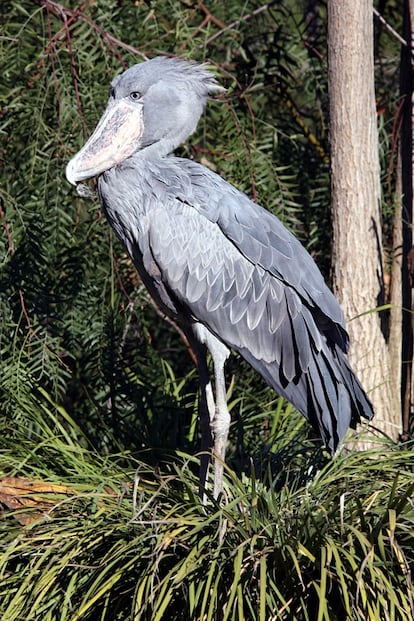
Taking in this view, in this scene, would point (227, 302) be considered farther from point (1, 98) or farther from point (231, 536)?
point (1, 98)

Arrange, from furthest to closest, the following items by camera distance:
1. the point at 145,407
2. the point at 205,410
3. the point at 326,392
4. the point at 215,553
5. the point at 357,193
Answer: the point at 145,407
the point at 357,193
the point at 205,410
the point at 326,392
the point at 215,553

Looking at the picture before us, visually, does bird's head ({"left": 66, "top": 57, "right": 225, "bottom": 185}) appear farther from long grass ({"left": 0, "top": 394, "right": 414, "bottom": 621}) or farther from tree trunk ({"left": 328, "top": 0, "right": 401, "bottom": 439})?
long grass ({"left": 0, "top": 394, "right": 414, "bottom": 621})

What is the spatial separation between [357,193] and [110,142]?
1072 mm

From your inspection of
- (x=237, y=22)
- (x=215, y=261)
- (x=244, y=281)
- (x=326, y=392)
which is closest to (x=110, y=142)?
(x=215, y=261)

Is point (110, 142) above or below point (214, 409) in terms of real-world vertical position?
above

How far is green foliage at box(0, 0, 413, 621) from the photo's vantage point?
3002 millimetres

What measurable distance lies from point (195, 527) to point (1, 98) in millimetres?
2211

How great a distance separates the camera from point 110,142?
12.2 feet

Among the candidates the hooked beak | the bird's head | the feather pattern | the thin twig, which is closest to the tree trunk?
the feather pattern

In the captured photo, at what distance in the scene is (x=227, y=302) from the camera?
3752 mm

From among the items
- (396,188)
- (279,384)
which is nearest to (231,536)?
(279,384)

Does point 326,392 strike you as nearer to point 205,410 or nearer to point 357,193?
point 205,410

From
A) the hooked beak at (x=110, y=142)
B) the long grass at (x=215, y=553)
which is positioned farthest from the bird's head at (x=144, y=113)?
the long grass at (x=215, y=553)

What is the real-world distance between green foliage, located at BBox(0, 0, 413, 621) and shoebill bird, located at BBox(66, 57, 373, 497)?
0.99 feet
